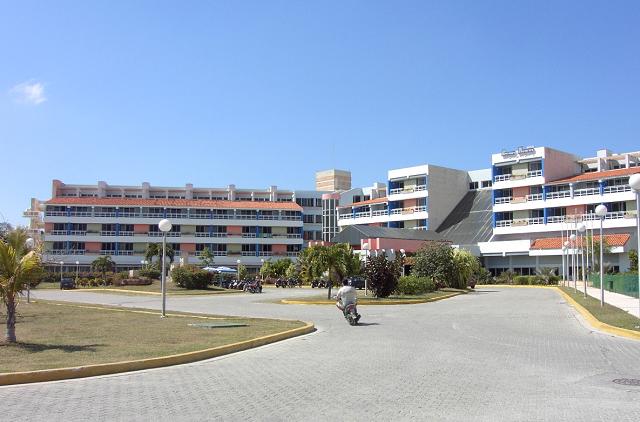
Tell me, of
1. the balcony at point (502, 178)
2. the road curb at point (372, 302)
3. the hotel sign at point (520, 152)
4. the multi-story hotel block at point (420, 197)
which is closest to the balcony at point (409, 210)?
the multi-story hotel block at point (420, 197)

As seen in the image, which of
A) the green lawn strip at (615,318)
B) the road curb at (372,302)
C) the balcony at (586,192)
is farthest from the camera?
the balcony at (586,192)

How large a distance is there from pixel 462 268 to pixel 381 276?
53.3ft

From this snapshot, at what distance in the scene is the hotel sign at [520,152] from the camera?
243ft

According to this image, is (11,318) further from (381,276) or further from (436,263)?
(436,263)

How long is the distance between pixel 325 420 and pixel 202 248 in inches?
3588

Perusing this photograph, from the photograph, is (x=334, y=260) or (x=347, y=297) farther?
(x=334, y=260)

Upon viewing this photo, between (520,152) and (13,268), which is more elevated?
(520,152)

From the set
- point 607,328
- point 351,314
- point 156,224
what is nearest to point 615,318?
point 607,328

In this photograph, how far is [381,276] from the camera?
32.5 m

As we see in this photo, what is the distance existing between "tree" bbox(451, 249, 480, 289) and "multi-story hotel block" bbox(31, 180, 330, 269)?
167 feet

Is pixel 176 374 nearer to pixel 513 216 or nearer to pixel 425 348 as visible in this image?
pixel 425 348

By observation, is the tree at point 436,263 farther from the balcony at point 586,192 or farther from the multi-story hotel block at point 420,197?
the multi-story hotel block at point 420,197

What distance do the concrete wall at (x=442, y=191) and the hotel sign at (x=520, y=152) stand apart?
36.2 feet

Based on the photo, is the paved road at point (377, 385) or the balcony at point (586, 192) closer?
the paved road at point (377, 385)
